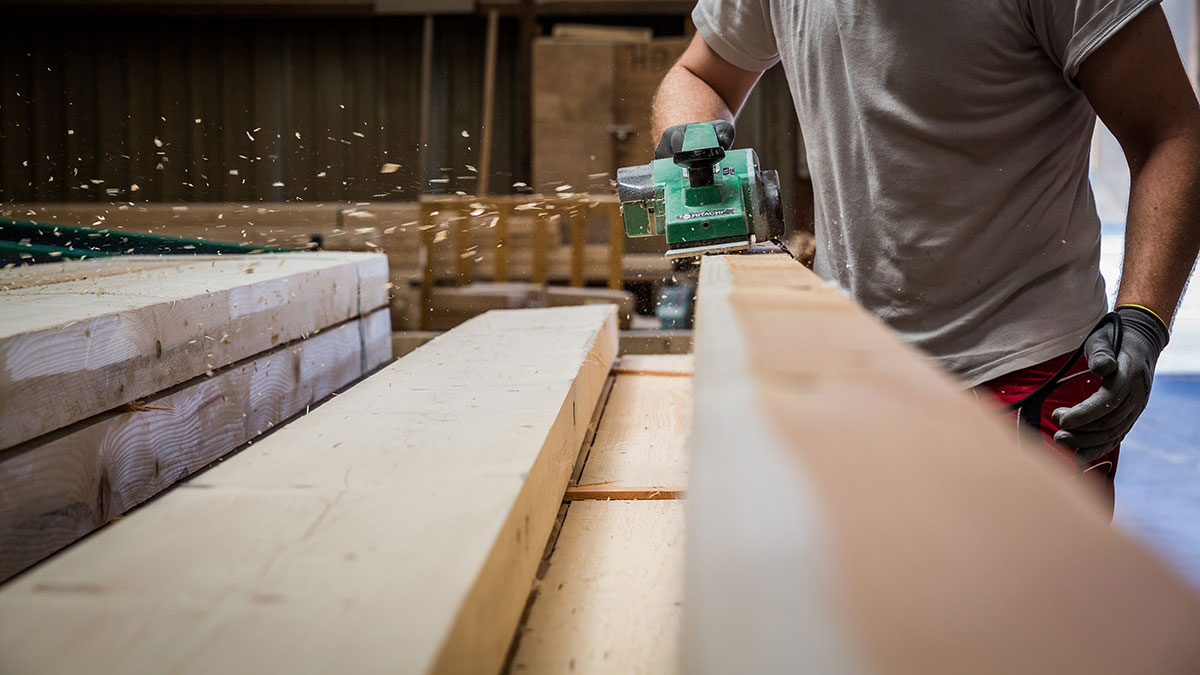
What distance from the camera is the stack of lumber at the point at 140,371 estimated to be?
1.20m

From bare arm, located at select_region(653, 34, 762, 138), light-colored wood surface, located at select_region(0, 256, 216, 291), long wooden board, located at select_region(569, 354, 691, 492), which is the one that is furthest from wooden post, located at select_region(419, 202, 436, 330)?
bare arm, located at select_region(653, 34, 762, 138)

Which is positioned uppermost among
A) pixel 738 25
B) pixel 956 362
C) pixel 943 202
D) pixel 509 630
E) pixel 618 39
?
pixel 618 39

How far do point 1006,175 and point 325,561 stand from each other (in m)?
1.44

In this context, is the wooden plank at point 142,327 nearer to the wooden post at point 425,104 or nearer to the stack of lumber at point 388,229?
the stack of lumber at point 388,229

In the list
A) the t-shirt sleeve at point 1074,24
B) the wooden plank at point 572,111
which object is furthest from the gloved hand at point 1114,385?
the wooden plank at point 572,111

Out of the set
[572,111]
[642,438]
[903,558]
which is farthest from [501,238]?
[903,558]

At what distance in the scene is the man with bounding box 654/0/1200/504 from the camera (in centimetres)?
145

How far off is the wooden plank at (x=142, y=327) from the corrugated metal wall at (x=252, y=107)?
249 inches

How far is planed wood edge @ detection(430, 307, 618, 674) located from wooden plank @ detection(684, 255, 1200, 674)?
0.73ft

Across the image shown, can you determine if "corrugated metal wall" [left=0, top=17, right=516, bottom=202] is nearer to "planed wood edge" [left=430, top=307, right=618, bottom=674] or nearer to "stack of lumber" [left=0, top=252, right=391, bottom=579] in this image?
"stack of lumber" [left=0, top=252, right=391, bottom=579]

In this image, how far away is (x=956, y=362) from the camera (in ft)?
5.62

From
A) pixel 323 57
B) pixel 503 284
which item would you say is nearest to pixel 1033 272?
pixel 503 284

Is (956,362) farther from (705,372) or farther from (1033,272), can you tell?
(705,372)

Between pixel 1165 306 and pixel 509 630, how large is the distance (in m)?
1.24
